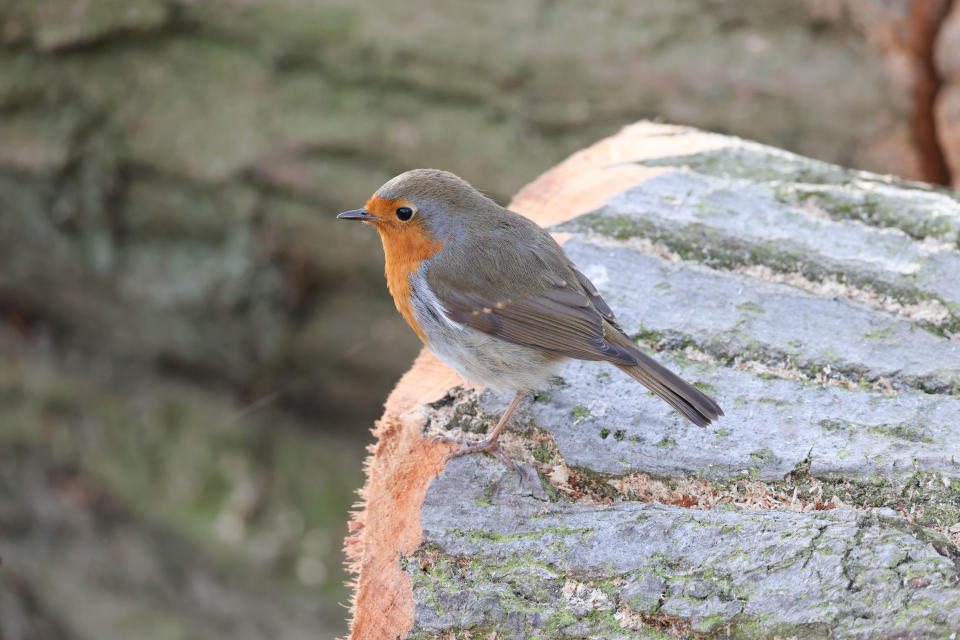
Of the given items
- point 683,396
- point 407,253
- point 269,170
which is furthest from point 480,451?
point 269,170

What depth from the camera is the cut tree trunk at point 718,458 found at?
6.34 feet

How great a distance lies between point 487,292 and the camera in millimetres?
2439

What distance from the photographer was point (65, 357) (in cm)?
482

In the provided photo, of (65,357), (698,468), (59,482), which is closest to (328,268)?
(65,357)

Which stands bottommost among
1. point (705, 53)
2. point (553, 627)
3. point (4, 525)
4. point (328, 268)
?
point (4, 525)

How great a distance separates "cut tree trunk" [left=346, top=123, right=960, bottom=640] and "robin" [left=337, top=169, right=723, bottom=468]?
158 millimetres

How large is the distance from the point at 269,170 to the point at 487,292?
2214 mm

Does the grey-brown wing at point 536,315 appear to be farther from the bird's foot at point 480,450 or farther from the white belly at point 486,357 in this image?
the bird's foot at point 480,450

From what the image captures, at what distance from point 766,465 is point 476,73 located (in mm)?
2707

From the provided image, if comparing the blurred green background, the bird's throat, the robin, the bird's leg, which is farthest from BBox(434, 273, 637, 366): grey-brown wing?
the blurred green background

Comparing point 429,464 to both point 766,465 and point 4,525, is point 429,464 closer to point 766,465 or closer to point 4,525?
point 766,465

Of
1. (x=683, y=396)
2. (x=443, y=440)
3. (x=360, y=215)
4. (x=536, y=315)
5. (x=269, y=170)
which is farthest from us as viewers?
(x=269, y=170)

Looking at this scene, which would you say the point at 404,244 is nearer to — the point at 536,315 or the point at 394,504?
the point at 536,315

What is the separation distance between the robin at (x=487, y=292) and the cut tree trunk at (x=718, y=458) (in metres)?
0.16
